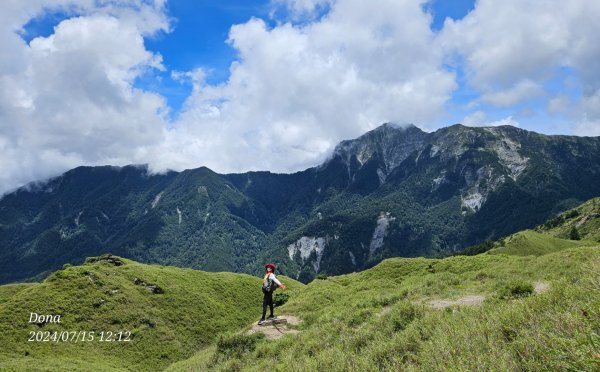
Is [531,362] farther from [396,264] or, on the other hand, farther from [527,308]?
[396,264]

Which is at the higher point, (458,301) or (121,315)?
(458,301)

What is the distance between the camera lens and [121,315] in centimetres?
6297

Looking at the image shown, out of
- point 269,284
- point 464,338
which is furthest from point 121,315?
point 464,338

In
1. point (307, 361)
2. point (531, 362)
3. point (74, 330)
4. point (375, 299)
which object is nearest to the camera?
point (531, 362)

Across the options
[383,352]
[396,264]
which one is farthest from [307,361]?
[396,264]

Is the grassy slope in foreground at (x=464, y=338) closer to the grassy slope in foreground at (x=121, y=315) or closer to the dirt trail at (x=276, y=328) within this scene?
the dirt trail at (x=276, y=328)

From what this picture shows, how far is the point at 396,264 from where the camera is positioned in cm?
6303

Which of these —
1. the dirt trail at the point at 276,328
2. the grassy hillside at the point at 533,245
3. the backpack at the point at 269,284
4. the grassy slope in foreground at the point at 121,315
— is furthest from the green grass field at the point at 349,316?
the backpack at the point at 269,284

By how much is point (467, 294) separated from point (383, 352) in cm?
1345

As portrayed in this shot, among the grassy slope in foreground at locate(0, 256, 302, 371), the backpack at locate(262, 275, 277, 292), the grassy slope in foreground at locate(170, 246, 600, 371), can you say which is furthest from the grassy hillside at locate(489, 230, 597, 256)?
the backpack at locate(262, 275, 277, 292)

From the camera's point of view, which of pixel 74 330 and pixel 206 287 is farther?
pixel 206 287

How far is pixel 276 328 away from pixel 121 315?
49374mm

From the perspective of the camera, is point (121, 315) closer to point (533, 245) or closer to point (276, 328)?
point (276, 328)

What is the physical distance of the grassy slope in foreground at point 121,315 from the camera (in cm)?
5091
